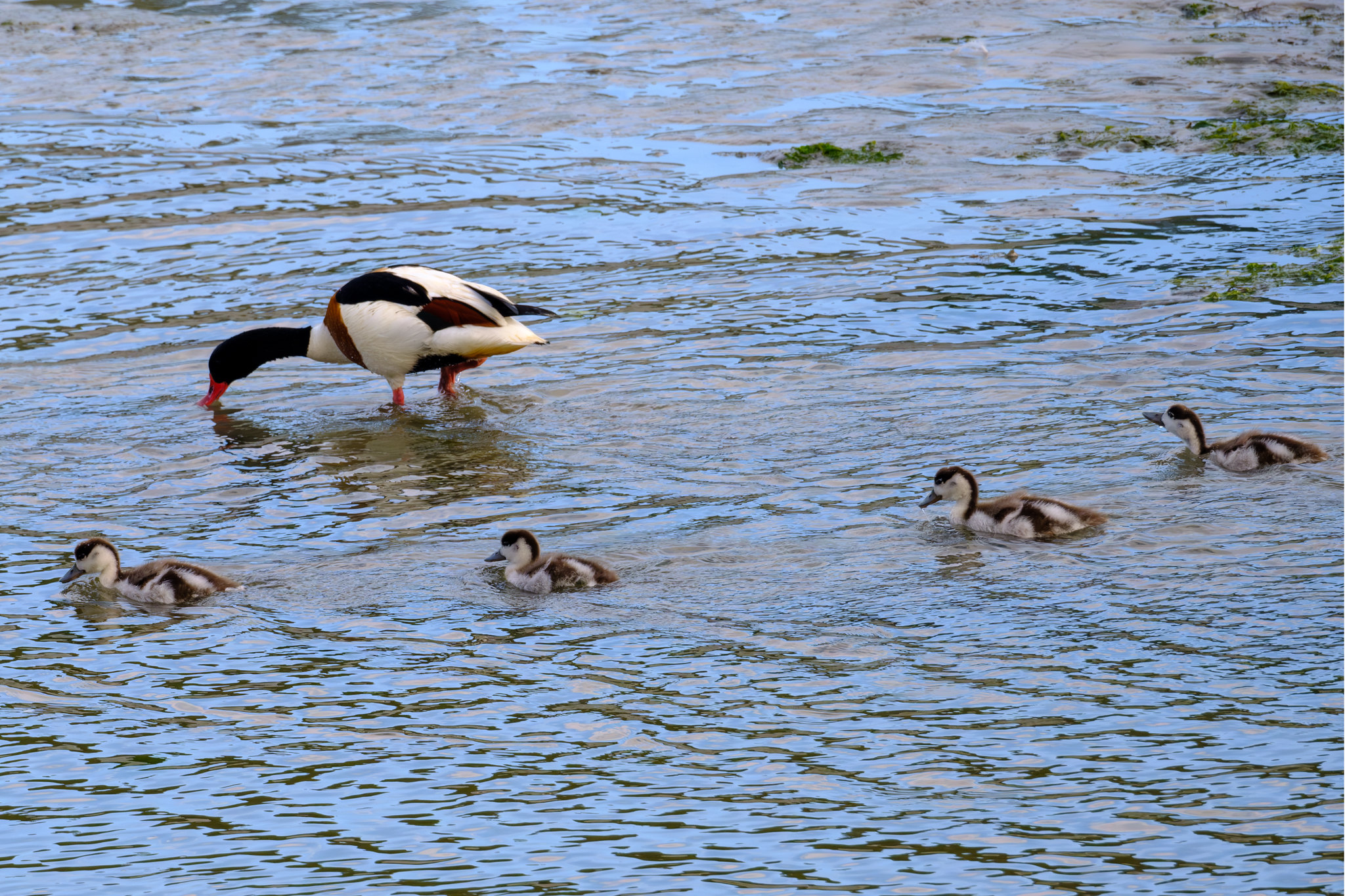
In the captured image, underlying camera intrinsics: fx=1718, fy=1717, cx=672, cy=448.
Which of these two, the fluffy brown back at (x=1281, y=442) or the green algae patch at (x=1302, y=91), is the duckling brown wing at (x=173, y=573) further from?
the green algae patch at (x=1302, y=91)

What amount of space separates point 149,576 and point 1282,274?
8.55 meters

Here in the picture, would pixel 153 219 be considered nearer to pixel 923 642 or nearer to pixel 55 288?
pixel 55 288

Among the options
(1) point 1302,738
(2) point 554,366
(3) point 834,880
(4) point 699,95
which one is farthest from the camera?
(4) point 699,95

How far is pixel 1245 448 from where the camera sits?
8984 mm

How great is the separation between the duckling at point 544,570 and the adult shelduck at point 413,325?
3.62 m

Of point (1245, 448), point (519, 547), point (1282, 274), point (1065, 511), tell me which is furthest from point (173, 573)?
point (1282, 274)

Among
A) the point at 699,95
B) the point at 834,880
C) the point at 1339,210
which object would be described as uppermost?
the point at 699,95

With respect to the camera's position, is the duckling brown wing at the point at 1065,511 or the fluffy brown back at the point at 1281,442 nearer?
the duckling brown wing at the point at 1065,511

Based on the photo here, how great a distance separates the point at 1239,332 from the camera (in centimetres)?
1146

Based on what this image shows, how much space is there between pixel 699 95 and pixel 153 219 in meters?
6.63

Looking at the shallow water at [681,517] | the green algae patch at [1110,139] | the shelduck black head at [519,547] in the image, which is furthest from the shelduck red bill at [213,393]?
the green algae patch at [1110,139]

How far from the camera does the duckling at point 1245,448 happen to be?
29.2 feet

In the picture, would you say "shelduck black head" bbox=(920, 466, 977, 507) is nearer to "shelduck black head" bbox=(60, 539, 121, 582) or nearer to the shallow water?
the shallow water

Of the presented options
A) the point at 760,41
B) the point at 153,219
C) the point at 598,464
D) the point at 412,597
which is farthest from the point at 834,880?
the point at 760,41
